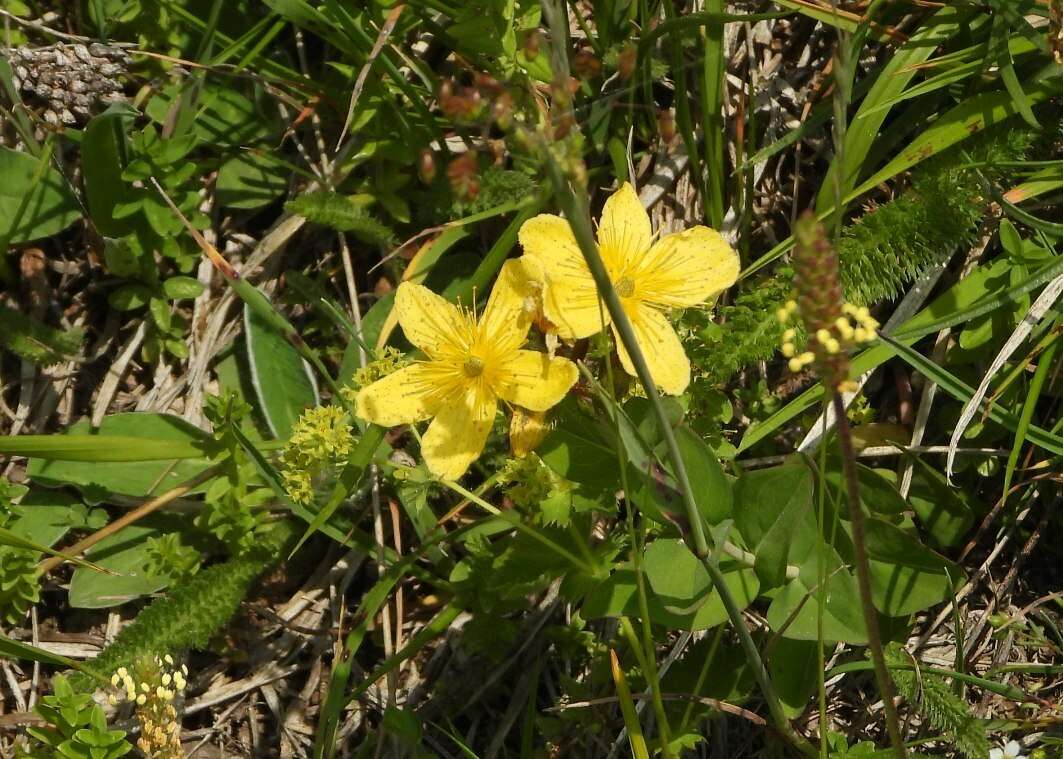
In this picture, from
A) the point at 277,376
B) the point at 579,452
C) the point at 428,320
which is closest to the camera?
the point at 579,452

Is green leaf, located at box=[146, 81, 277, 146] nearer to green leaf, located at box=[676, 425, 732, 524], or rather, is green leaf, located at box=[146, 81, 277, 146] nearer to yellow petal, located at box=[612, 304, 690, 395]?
yellow petal, located at box=[612, 304, 690, 395]

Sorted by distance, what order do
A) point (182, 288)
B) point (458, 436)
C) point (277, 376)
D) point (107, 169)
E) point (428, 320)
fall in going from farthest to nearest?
1. point (182, 288)
2. point (277, 376)
3. point (107, 169)
4. point (428, 320)
5. point (458, 436)

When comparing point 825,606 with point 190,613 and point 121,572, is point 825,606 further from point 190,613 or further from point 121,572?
point 121,572

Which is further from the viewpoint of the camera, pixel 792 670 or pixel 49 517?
pixel 49 517

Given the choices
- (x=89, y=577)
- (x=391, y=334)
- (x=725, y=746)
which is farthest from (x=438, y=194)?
(x=725, y=746)

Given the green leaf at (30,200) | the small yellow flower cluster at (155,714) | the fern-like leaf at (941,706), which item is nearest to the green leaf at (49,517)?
the green leaf at (30,200)

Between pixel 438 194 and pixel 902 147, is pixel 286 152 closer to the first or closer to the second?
pixel 438 194

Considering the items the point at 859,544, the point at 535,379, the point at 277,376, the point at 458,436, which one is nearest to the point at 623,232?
the point at 535,379

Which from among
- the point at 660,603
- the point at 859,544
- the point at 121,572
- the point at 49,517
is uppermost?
the point at 859,544
